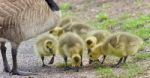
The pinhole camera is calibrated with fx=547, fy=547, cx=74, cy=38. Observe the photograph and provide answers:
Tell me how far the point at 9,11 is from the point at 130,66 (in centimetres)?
199

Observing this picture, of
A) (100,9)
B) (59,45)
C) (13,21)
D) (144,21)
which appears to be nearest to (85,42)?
(59,45)

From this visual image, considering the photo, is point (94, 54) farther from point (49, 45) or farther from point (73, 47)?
point (49, 45)

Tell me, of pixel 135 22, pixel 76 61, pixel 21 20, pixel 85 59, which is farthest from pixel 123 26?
pixel 21 20

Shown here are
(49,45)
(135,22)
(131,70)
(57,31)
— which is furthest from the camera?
(135,22)

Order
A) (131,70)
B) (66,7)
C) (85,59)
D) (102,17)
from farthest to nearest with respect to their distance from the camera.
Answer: (66,7) < (102,17) < (85,59) < (131,70)

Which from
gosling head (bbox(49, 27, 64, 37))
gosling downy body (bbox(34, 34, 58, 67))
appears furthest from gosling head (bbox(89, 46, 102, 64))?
gosling head (bbox(49, 27, 64, 37))

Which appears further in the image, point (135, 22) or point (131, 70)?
point (135, 22)

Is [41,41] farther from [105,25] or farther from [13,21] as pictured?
[105,25]

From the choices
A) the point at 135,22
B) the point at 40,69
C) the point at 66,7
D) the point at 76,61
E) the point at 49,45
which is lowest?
the point at 40,69

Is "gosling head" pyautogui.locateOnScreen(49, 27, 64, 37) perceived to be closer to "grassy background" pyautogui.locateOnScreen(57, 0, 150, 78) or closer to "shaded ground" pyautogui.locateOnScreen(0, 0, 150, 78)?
"shaded ground" pyautogui.locateOnScreen(0, 0, 150, 78)

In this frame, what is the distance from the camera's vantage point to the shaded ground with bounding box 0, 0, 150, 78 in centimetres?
810

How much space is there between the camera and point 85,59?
29.9 ft

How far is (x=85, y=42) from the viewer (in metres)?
8.39

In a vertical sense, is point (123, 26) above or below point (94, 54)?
above
